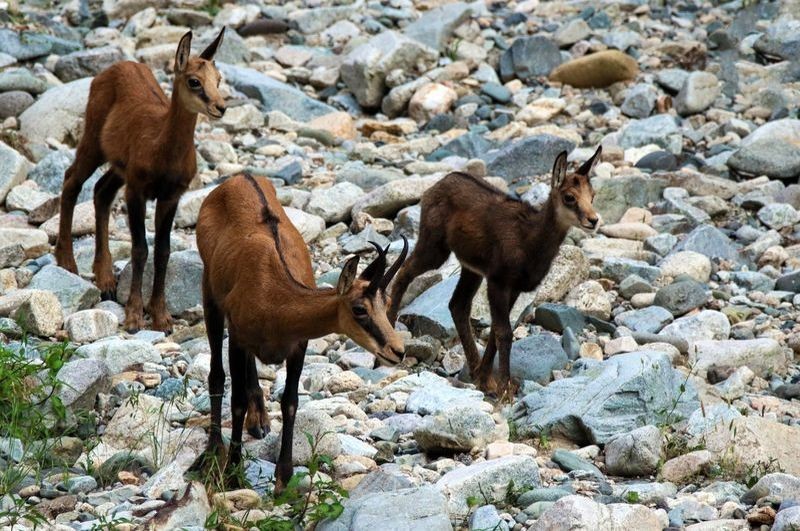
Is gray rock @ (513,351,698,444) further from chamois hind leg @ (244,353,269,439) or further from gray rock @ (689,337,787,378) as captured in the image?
chamois hind leg @ (244,353,269,439)

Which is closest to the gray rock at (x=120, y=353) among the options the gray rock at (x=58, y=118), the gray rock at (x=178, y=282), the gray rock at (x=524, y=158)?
the gray rock at (x=178, y=282)

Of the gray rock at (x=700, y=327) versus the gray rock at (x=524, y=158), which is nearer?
the gray rock at (x=700, y=327)

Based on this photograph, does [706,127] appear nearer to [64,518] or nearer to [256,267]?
[256,267]

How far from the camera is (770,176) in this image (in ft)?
49.0

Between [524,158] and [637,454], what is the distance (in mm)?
7633

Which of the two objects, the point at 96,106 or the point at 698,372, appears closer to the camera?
the point at 698,372

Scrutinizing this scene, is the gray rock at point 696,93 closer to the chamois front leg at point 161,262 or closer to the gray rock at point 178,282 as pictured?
the gray rock at point 178,282

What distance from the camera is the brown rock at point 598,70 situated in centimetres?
1809

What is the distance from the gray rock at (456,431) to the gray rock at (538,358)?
73.3 inches

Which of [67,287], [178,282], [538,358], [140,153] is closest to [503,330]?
[538,358]

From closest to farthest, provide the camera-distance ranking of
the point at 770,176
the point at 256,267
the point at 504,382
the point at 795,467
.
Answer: the point at 256,267
the point at 795,467
the point at 504,382
the point at 770,176

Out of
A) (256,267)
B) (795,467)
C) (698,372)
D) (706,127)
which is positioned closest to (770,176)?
(706,127)

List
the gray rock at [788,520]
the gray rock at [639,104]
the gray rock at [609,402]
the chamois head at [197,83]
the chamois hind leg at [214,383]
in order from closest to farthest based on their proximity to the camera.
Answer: the gray rock at [788,520], the chamois hind leg at [214,383], the gray rock at [609,402], the chamois head at [197,83], the gray rock at [639,104]

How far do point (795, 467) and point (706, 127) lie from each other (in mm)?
9601
